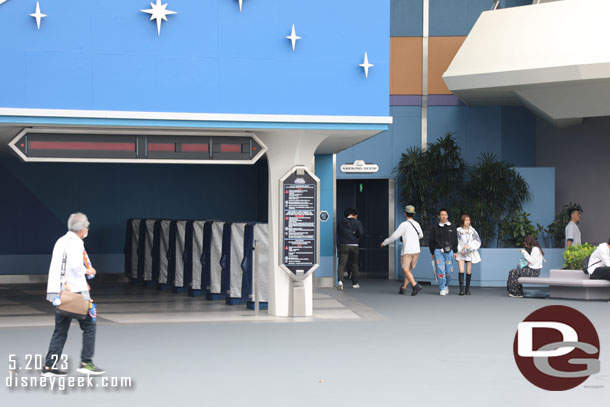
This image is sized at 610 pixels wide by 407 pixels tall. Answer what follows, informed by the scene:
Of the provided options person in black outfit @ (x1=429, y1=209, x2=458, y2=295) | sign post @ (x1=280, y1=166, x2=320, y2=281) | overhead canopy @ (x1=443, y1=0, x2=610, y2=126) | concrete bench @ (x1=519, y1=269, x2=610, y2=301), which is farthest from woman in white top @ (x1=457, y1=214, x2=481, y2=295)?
sign post @ (x1=280, y1=166, x2=320, y2=281)

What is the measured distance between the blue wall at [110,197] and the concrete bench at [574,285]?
6.94 metres

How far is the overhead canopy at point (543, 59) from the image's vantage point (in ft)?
57.1

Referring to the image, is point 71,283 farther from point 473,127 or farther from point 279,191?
point 473,127

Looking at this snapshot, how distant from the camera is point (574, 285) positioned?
53.9 ft

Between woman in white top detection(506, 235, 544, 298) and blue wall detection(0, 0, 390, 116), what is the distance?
5.77 m

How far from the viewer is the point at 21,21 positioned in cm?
1202

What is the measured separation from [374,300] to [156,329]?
5319mm

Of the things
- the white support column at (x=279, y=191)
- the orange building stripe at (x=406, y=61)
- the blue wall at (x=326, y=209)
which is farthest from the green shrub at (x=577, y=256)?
the white support column at (x=279, y=191)

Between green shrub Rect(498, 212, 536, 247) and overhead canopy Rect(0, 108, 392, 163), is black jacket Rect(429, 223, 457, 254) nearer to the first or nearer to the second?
green shrub Rect(498, 212, 536, 247)

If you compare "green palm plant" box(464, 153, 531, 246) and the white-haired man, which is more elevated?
"green palm plant" box(464, 153, 531, 246)

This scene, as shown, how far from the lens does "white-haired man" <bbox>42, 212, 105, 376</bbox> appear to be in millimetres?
8398

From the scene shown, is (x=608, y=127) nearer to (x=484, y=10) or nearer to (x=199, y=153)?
(x=484, y=10)

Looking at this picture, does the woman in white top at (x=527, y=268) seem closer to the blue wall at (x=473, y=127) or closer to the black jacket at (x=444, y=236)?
the black jacket at (x=444, y=236)

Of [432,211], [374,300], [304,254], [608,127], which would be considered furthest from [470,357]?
[608,127]
